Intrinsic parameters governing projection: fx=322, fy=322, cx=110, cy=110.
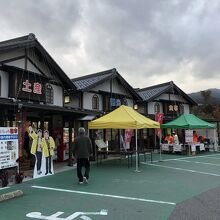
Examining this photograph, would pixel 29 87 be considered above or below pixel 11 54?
below

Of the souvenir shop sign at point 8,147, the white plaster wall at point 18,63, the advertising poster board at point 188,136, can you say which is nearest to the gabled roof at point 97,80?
the advertising poster board at point 188,136

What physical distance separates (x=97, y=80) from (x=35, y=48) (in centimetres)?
605

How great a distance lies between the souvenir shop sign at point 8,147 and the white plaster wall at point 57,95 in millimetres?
6561

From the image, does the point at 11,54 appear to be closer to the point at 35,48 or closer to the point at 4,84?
the point at 4,84

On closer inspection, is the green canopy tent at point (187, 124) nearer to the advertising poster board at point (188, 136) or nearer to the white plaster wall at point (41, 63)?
the advertising poster board at point (188, 136)

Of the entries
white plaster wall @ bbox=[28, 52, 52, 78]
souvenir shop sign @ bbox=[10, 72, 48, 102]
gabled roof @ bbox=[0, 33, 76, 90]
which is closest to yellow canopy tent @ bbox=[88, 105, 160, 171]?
souvenir shop sign @ bbox=[10, 72, 48, 102]

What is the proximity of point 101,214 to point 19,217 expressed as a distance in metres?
1.57

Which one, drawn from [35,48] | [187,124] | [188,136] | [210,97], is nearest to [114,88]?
[187,124]

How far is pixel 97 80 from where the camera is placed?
66.1ft

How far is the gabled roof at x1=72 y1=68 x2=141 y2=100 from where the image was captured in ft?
63.3

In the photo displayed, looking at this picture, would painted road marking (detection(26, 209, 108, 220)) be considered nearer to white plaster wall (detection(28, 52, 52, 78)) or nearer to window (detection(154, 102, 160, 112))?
white plaster wall (detection(28, 52, 52, 78))

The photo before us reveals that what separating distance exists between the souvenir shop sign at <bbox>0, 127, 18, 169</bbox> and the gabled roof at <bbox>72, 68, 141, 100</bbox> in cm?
889

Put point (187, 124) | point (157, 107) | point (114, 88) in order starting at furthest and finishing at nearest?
point (157, 107), point (114, 88), point (187, 124)

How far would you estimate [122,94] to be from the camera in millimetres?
22422
